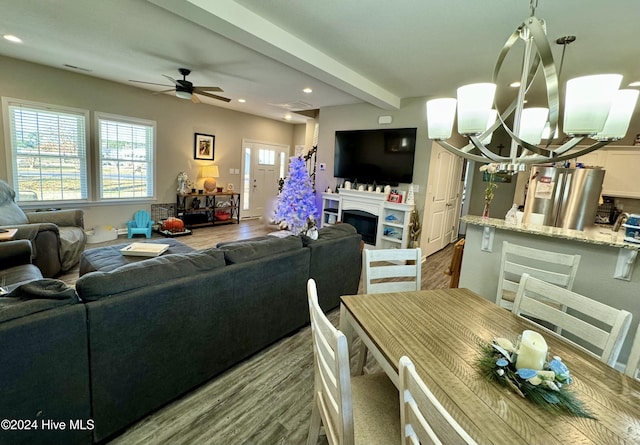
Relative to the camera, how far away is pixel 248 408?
1.73 metres

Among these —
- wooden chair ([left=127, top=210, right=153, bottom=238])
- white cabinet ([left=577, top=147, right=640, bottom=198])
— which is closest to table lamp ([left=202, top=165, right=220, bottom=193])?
wooden chair ([left=127, top=210, right=153, bottom=238])

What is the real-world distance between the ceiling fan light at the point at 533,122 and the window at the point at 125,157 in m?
6.07

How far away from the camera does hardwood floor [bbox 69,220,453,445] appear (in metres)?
1.53

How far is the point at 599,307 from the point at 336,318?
1956mm

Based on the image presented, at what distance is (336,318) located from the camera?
9.20 feet

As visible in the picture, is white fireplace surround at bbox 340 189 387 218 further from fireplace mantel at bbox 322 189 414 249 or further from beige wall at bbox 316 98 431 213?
beige wall at bbox 316 98 431 213

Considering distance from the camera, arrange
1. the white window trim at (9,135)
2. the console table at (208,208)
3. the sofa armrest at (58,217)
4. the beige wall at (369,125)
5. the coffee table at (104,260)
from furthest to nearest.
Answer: the console table at (208,208)
the beige wall at (369,125)
the white window trim at (9,135)
the sofa armrest at (58,217)
the coffee table at (104,260)

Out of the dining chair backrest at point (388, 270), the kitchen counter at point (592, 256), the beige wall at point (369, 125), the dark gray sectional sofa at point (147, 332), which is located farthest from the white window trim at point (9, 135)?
the kitchen counter at point (592, 256)

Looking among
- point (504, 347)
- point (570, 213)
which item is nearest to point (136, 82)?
point (504, 347)

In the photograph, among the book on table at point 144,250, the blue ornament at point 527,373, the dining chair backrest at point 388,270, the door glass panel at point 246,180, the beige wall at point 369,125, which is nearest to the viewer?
the blue ornament at point 527,373

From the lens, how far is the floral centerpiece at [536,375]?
90 centimetres

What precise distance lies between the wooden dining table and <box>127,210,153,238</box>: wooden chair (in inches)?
198

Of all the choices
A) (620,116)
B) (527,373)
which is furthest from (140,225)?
(620,116)

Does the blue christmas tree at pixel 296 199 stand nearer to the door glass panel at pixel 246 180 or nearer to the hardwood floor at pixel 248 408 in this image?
the hardwood floor at pixel 248 408
